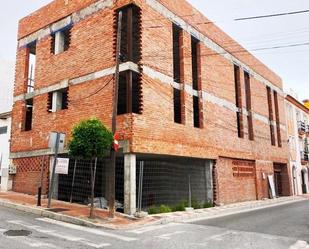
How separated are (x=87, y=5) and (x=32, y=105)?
727 centimetres

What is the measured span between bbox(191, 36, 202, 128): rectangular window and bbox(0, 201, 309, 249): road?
29.2 feet

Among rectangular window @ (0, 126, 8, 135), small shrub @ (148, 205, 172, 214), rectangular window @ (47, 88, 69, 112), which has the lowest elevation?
small shrub @ (148, 205, 172, 214)

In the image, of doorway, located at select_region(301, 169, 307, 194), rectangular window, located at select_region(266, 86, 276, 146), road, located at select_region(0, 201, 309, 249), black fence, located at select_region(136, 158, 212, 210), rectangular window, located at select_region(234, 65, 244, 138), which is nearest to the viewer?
road, located at select_region(0, 201, 309, 249)

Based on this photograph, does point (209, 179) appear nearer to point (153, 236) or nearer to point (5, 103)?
point (153, 236)

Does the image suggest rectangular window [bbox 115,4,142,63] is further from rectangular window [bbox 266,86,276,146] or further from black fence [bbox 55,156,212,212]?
rectangular window [bbox 266,86,276,146]

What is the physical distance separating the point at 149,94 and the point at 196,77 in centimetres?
→ 590

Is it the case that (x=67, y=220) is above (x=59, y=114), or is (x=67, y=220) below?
below

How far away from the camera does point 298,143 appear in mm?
35938

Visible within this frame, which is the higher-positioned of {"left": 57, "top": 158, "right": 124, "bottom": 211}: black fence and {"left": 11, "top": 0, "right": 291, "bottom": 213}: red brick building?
{"left": 11, "top": 0, "right": 291, "bottom": 213}: red brick building

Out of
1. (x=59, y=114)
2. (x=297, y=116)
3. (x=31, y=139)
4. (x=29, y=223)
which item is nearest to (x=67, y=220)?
(x=29, y=223)

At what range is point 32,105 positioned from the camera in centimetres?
2066

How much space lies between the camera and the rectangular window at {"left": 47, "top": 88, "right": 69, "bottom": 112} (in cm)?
1867

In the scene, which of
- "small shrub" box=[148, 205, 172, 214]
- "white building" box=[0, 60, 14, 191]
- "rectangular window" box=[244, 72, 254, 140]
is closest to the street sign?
"small shrub" box=[148, 205, 172, 214]

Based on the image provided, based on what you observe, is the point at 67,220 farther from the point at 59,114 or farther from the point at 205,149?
the point at 205,149
